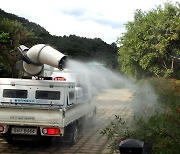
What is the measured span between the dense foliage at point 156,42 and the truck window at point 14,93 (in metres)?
15.0

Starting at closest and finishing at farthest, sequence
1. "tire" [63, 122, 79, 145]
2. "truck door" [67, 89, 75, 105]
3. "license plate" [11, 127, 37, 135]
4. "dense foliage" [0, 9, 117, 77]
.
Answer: "license plate" [11, 127, 37, 135] → "truck door" [67, 89, 75, 105] → "tire" [63, 122, 79, 145] → "dense foliage" [0, 9, 117, 77]

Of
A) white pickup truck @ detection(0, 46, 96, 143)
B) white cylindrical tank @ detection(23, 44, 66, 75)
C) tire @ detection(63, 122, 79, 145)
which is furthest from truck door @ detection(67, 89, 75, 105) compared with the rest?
white cylindrical tank @ detection(23, 44, 66, 75)

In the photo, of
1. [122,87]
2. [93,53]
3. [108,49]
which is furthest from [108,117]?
[108,49]

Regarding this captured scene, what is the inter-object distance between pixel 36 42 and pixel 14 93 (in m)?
29.4

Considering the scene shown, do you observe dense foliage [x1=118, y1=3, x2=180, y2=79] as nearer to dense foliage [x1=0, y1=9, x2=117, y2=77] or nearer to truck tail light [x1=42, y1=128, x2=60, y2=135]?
dense foliage [x1=0, y1=9, x2=117, y2=77]

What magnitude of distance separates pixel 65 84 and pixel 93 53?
5793cm

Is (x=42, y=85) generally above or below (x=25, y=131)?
above

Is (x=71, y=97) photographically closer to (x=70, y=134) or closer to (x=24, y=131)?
(x=70, y=134)

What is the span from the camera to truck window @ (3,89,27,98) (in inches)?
338

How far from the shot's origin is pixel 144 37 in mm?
23391

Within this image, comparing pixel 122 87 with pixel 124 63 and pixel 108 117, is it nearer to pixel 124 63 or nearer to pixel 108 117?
pixel 124 63

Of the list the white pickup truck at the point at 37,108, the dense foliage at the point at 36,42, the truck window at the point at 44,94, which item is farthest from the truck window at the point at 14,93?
the dense foliage at the point at 36,42

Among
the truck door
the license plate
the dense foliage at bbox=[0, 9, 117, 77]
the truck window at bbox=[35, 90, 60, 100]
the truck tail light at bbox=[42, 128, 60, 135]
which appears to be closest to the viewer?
the truck tail light at bbox=[42, 128, 60, 135]

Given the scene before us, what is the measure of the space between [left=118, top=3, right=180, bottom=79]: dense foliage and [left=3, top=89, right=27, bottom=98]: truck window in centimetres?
1502
